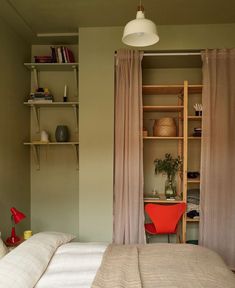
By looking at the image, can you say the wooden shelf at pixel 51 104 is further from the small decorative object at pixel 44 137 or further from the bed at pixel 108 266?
the bed at pixel 108 266

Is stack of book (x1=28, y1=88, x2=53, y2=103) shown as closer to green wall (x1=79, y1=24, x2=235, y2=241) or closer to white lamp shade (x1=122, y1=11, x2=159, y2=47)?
green wall (x1=79, y1=24, x2=235, y2=241)

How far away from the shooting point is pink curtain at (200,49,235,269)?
9.36 feet

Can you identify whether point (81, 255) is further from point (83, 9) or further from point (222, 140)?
point (83, 9)

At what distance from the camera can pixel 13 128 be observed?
3096 millimetres

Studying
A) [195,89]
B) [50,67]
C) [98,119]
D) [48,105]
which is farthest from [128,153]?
[50,67]

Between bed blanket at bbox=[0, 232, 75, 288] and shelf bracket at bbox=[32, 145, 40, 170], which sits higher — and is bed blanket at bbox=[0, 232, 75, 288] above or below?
below

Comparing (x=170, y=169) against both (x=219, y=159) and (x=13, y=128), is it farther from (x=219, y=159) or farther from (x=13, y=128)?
(x=13, y=128)

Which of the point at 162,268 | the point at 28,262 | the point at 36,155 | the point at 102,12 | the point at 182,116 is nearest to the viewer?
the point at 28,262

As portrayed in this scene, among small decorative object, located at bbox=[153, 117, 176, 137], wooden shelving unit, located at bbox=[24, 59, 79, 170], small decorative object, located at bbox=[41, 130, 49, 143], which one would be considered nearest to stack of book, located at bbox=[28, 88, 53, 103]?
wooden shelving unit, located at bbox=[24, 59, 79, 170]

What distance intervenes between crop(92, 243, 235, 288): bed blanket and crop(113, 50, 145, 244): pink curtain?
0.88m

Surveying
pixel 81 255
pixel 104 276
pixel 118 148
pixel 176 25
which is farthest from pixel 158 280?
pixel 176 25

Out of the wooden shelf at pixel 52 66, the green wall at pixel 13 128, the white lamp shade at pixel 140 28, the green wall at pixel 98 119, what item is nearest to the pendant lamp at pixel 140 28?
the white lamp shade at pixel 140 28

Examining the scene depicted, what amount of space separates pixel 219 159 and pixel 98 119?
1.40 m

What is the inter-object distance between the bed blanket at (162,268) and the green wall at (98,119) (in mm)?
1019
